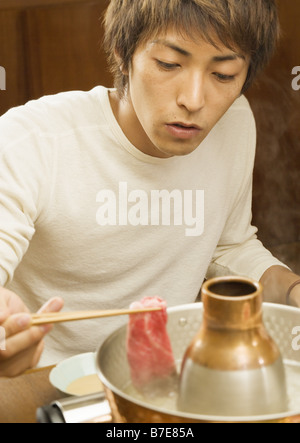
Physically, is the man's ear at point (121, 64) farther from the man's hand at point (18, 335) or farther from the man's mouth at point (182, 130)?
the man's hand at point (18, 335)

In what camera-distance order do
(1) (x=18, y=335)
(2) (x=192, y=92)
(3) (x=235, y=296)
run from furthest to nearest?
(2) (x=192, y=92) < (1) (x=18, y=335) < (3) (x=235, y=296)

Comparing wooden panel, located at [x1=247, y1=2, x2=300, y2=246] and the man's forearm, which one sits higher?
wooden panel, located at [x1=247, y1=2, x2=300, y2=246]

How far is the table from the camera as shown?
1.13m

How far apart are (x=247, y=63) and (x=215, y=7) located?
22 centimetres

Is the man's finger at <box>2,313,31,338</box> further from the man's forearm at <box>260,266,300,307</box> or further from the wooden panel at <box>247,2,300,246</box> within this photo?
the wooden panel at <box>247,2,300,246</box>

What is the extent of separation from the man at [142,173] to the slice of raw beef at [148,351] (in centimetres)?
55

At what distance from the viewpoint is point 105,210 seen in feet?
5.66

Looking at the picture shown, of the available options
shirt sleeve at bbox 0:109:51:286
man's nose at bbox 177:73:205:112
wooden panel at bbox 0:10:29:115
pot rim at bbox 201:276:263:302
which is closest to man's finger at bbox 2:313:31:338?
pot rim at bbox 201:276:263:302

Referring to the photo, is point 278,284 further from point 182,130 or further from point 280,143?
point 280,143

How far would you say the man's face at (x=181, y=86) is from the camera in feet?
4.75

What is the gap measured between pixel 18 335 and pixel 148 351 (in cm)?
23

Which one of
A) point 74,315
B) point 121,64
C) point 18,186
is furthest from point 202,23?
point 74,315

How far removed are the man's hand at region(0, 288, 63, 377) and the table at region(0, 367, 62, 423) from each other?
52mm

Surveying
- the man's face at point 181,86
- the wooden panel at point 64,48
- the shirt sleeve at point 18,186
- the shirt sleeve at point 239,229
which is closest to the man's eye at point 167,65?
the man's face at point 181,86
